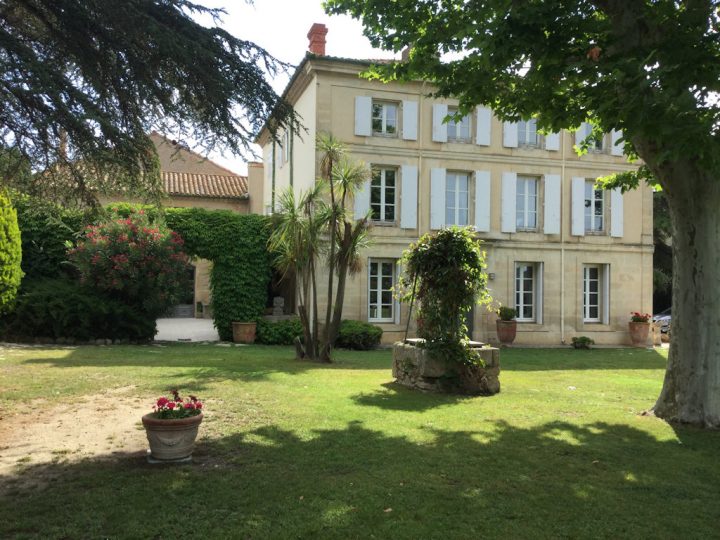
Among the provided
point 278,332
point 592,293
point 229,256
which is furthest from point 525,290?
point 229,256

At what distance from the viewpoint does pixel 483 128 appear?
17.7 m

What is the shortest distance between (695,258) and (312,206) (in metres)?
7.22

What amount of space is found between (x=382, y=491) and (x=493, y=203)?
14.7 metres

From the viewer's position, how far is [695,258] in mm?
6352

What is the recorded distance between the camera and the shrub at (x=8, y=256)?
12922 millimetres

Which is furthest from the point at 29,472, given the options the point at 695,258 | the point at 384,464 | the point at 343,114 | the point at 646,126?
the point at 343,114

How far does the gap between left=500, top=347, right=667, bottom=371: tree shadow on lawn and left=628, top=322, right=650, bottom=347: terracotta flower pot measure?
33.9 inches

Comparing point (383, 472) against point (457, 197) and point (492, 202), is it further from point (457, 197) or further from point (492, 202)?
point (492, 202)

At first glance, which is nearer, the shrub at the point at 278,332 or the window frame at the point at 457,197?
the shrub at the point at 278,332

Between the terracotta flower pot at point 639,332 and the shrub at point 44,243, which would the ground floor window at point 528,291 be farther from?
the shrub at point 44,243

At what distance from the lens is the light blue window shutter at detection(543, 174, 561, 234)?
18.2 metres

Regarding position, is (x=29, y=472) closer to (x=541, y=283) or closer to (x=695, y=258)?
(x=695, y=258)

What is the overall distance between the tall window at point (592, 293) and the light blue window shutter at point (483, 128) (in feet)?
17.4

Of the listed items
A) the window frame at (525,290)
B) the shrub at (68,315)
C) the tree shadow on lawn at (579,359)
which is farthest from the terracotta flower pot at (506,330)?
the shrub at (68,315)
